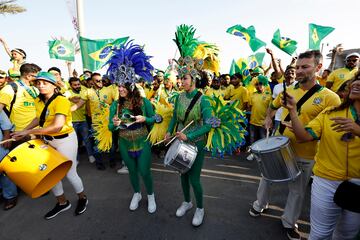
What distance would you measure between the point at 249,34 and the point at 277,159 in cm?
645

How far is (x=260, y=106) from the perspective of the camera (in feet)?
17.4

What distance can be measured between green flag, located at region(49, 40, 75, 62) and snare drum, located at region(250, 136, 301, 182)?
8.46m

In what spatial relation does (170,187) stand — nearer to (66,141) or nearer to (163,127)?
(163,127)

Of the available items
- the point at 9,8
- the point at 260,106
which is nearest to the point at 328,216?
the point at 260,106

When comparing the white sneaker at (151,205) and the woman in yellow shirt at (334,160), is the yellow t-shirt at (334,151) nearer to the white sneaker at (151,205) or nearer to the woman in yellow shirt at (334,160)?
the woman in yellow shirt at (334,160)

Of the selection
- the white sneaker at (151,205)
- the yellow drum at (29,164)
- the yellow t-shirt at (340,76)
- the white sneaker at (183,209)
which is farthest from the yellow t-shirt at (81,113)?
the yellow t-shirt at (340,76)

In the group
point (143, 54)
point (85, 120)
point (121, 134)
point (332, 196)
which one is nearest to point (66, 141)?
point (121, 134)

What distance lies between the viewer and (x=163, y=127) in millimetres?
3227

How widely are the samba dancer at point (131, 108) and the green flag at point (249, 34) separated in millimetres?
5389

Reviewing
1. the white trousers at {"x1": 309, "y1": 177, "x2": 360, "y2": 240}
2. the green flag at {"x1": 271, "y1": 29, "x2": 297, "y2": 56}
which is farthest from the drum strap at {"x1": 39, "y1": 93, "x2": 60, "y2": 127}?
the green flag at {"x1": 271, "y1": 29, "x2": 297, "y2": 56}

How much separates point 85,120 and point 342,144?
209 inches

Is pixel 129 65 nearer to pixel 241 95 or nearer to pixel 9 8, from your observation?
pixel 241 95

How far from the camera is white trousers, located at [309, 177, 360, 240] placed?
5.77ft

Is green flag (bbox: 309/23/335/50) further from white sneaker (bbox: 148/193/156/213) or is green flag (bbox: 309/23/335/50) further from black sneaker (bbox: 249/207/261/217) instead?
white sneaker (bbox: 148/193/156/213)
